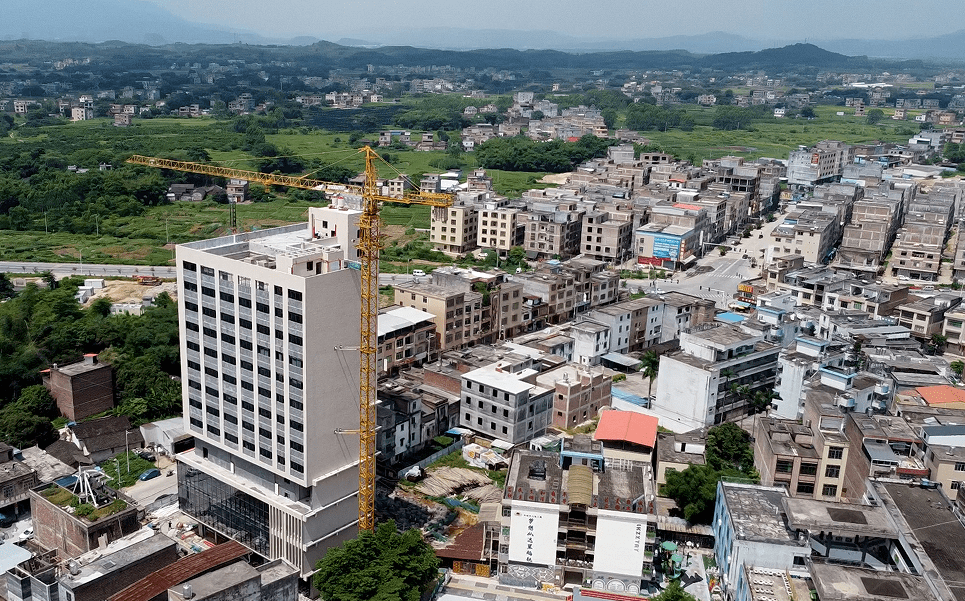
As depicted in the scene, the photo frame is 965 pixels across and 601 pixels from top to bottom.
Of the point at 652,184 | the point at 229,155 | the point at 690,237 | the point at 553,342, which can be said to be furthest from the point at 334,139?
the point at 553,342

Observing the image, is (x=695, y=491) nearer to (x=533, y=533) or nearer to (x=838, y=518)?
(x=838, y=518)

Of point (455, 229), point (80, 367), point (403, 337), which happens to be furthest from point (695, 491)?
point (455, 229)

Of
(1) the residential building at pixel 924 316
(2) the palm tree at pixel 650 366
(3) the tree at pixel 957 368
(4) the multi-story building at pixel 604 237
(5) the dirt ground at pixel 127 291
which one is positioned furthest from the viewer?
(4) the multi-story building at pixel 604 237

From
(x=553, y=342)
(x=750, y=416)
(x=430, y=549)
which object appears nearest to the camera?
(x=430, y=549)

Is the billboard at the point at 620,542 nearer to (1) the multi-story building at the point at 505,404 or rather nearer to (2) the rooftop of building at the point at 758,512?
(2) the rooftop of building at the point at 758,512

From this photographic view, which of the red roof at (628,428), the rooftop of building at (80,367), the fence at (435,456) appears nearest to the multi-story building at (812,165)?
the red roof at (628,428)

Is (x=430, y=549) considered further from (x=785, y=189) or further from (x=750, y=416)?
(x=785, y=189)
